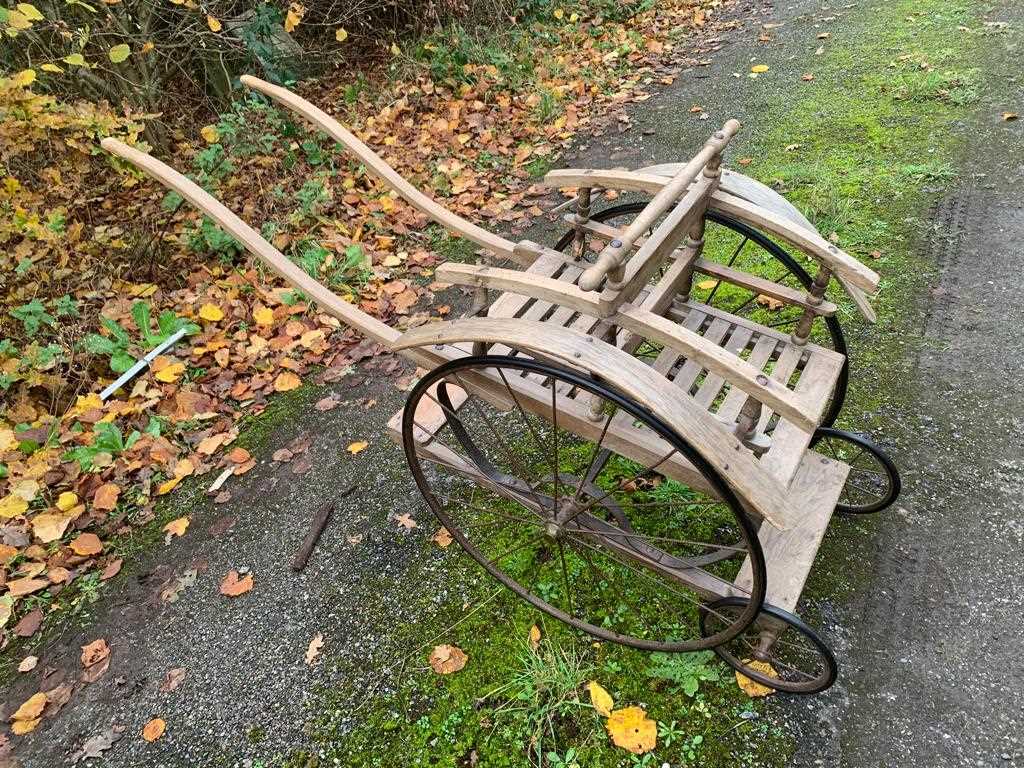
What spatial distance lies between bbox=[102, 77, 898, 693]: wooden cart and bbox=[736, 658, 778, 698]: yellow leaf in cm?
1

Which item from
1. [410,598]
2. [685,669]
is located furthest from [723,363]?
[410,598]

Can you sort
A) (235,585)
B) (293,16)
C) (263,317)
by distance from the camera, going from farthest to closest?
1. (293,16)
2. (263,317)
3. (235,585)

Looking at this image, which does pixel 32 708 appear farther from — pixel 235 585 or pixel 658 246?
pixel 658 246

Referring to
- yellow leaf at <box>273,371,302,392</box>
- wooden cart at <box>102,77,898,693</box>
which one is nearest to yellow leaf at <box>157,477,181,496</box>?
yellow leaf at <box>273,371,302,392</box>

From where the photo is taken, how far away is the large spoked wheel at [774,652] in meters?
1.93

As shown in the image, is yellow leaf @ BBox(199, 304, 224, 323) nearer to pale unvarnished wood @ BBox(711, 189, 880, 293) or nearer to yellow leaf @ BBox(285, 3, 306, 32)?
yellow leaf @ BBox(285, 3, 306, 32)

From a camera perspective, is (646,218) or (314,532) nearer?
(646,218)

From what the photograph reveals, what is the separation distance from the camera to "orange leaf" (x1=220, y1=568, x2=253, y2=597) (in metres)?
2.71

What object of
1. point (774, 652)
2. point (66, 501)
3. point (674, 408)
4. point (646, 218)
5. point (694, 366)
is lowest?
point (774, 652)

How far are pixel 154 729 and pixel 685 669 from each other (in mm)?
1990

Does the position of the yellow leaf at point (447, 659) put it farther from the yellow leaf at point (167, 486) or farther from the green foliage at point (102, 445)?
the green foliage at point (102, 445)

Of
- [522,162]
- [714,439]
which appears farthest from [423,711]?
[522,162]

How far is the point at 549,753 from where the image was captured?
212cm

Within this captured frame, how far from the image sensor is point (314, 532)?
2.87 m
